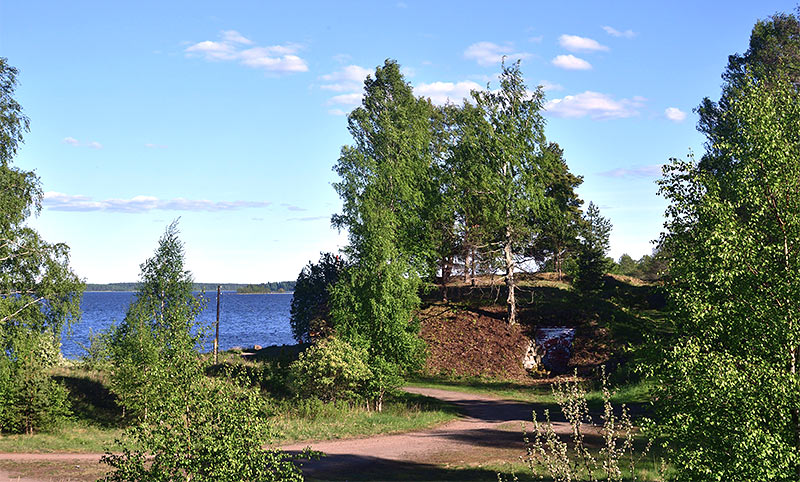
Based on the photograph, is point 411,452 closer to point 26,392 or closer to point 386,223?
point 386,223

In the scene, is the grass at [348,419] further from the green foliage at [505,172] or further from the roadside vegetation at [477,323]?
the green foliage at [505,172]

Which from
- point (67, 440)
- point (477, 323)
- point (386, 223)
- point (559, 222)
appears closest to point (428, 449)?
point (386, 223)

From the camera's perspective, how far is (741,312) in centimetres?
1311

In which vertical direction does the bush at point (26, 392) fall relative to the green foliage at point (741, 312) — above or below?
below

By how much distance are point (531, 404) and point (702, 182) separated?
2421cm

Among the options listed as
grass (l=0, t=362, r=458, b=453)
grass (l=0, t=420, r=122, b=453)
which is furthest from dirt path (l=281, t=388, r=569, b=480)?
grass (l=0, t=420, r=122, b=453)

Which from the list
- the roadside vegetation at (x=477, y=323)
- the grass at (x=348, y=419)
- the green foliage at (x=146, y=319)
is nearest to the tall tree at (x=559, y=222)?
the roadside vegetation at (x=477, y=323)

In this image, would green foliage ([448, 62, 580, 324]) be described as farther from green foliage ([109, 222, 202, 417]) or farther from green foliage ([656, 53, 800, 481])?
green foliage ([656, 53, 800, 481])

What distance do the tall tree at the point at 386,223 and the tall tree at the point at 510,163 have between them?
15.6 ft

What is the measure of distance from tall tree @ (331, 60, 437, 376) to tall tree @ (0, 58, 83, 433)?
1224cm

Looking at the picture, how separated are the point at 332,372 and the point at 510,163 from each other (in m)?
23.5

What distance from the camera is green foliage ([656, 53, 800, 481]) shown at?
11.8 meters

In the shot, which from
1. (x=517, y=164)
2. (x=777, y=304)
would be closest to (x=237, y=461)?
(x=777, y=304)

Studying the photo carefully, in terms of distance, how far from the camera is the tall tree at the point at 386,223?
33406mm
